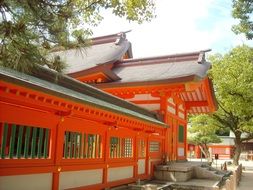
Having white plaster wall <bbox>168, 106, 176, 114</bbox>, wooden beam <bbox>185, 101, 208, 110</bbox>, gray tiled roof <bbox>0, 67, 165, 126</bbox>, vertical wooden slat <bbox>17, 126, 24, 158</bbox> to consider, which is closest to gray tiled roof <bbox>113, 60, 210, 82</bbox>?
white plaster wall <bbox>168, 106, 176, 114</bbox>

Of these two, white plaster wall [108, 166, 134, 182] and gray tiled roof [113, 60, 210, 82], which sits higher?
gray tiled roof [113, 60, 210, 82]

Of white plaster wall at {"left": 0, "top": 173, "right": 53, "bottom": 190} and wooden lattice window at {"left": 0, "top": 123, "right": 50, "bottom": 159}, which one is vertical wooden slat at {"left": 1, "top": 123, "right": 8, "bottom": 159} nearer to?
wooden lattice window at {"left": 0, "top": 123, "right": 50, "bottom": 159}

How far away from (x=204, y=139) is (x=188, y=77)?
28.0 metres

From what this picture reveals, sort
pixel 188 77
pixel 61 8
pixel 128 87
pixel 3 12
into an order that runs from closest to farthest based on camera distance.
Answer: pixel 3 12 < pixel 61 8 < pixel 188 77 < pixel 128 87

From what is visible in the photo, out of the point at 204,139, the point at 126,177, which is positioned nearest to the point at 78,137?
the point at 126,177

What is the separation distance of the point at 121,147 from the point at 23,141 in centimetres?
540

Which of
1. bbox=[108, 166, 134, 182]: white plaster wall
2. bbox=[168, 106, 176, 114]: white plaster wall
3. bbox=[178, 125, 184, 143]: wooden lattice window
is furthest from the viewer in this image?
bbox=[178, 125, 184, 143]: wooden lattice window

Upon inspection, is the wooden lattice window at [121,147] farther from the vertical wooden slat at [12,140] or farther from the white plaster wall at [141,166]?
the vertical wooden slat at [12,140]

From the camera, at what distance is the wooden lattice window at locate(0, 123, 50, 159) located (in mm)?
7352

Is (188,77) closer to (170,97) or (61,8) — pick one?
(170,97)

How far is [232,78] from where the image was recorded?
90.8 feet

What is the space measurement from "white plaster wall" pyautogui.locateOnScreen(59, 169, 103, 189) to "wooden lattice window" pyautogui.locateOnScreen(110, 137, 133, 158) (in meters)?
1.22

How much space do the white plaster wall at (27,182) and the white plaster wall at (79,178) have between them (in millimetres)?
602

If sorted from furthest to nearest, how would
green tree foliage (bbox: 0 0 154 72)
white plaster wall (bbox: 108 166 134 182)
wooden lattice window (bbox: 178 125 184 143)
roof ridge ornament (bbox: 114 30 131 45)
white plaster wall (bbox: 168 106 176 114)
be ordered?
1. roof ridge ornament (bbox: 114 30 131 45)
2. wooden lattice window (bbox: 178 125 184 143)
3. white plaster wall (bbox: 168 106 176 114)
4. white plaster wall (bbox: 108 166 134 182)
5. green tree foliage (bbox: 0 0 154 72)
